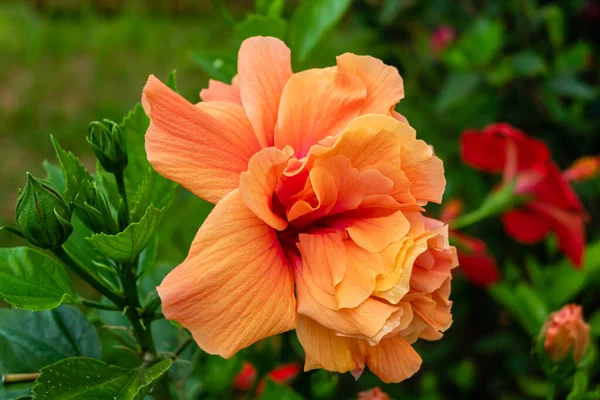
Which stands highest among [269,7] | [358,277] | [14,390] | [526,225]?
[269,7]

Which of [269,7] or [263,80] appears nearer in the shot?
[263,80]

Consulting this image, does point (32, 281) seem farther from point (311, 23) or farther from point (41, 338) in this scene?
point (311, 23)

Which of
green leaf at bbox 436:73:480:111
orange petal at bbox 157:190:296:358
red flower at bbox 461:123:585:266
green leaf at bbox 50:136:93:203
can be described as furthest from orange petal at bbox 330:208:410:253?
green leaf at bbox 436:73:480:111

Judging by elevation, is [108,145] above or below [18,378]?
above

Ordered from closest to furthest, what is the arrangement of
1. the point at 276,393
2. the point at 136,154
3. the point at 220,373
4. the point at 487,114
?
the point at 136,154 → the point at 276,393 → the point at 220,373 → the point at 487,114

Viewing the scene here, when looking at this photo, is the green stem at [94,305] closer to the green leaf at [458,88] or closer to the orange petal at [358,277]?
the orange petal at [358,277]

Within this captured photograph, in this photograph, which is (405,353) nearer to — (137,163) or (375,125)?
(375,125)

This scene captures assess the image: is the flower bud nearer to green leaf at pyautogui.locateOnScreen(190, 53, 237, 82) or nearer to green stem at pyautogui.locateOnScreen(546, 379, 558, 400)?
green stem at pyautogui.locateOnScreen(546, 379, 558, 400)

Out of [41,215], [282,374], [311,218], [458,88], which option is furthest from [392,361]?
[458,88]
